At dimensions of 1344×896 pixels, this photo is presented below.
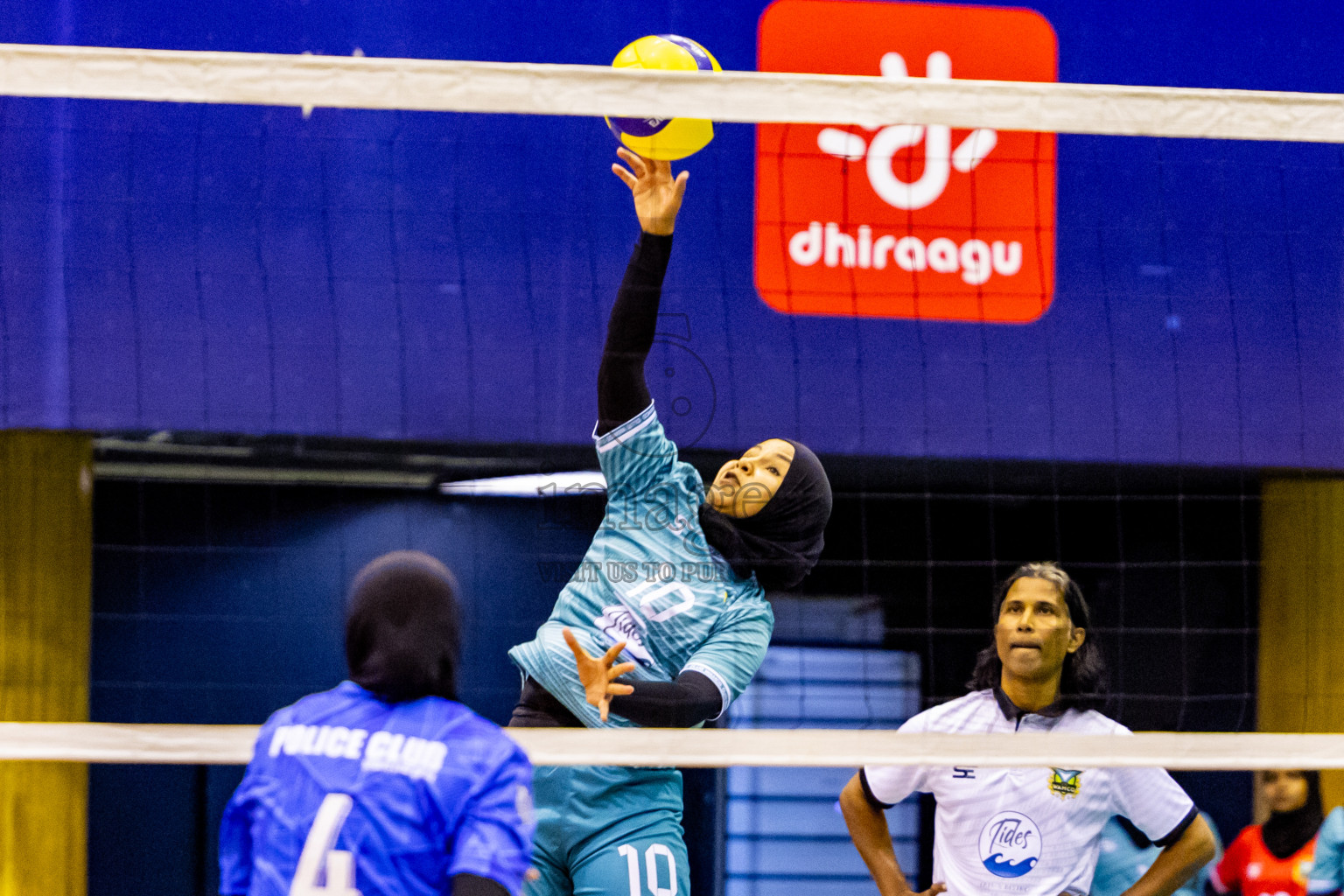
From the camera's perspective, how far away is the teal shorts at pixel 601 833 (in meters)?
3.21

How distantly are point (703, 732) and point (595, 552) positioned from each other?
0.54 meters

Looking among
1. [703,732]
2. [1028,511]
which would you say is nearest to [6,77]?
[703,732]

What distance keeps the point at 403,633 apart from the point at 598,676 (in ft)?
3.00

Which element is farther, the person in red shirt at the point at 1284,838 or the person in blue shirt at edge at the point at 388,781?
the person in red shirt at the point at 1284,838

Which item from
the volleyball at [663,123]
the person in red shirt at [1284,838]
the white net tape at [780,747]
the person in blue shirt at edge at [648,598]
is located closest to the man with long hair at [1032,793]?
the white net tape at [780,747]

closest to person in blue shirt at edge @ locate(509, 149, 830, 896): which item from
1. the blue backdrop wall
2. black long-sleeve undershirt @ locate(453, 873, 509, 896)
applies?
black long-sleeve undershirt @ locate(453, 873, 509, 896)

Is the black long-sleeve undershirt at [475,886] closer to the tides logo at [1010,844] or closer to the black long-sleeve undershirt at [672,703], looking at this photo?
the black long-sleeve undershirt at [672,703]

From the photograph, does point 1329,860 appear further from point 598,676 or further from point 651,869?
point 598,676

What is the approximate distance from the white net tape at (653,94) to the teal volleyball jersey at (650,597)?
0.75 meters

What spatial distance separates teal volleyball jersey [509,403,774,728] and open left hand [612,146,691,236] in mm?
441

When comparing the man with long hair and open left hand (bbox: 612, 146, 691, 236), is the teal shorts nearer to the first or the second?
the man with long hair

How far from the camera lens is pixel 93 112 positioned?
4652 mm

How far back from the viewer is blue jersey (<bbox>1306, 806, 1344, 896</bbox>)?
15.2 feet

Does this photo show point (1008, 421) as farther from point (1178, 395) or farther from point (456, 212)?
point (456, 212)
